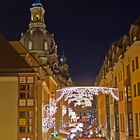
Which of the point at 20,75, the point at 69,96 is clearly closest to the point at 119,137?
the point at 69,96

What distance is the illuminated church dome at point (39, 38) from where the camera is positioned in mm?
80781

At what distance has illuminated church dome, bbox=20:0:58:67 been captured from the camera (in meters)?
80.8


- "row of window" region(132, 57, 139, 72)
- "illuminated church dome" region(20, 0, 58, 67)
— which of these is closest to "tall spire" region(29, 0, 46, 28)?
"illuminated church dome" region(20, 0, 58, 67)

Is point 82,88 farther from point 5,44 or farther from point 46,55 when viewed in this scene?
point 46,55

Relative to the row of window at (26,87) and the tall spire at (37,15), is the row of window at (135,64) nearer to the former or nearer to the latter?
the row of window at (26,87)

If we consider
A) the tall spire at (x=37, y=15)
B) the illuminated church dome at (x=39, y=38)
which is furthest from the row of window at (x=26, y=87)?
the tall spire at (x=37, y=15)

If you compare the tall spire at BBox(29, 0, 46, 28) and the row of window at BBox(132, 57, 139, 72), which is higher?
the tall spire at BBox(29, 0, 46, 28)

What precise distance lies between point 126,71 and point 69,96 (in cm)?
713

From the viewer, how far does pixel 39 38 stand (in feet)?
272

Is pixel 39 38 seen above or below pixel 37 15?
below

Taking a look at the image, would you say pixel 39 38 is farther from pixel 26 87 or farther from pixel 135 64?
pixel 135 64

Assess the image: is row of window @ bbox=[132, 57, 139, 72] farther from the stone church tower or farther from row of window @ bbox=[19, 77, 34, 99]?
the stone church tower

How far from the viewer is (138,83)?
3142 cm

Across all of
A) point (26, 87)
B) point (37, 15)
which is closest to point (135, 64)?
point (26, 87)
